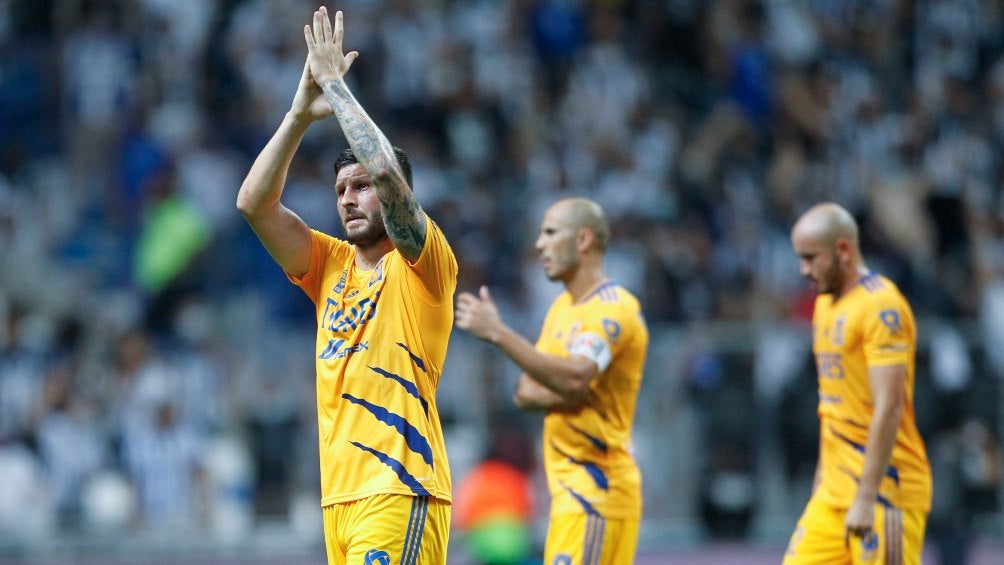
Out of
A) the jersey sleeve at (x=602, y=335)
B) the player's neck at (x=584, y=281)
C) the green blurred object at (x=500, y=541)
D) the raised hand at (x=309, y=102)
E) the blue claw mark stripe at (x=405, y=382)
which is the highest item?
the raised hand at (x=309, y=102)

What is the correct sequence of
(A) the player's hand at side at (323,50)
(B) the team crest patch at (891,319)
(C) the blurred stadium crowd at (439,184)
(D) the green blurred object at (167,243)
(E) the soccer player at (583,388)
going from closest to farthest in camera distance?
(A) the player's hand at side at (323,50), (E) the soccer player at (583,388), (B) the team crest patch at (891,319), (C) the blurred stadium crowd at (439,184), (D) the green blurred object at (167,243)

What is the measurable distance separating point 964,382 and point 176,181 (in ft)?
28.8

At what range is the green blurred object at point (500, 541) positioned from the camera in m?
10.2

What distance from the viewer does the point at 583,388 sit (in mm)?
7855

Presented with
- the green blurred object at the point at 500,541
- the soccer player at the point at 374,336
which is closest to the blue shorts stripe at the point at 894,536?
the soccer player at the point at 374,336

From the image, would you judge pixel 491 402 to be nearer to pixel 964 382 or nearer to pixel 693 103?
pixel 964 382

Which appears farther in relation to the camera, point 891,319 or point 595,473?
point 891,319

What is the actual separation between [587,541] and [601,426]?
63cm

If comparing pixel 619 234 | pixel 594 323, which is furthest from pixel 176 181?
pixel 594 323

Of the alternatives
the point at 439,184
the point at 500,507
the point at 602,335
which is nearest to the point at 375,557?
the point at 602,335

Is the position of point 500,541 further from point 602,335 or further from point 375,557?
point 375,557

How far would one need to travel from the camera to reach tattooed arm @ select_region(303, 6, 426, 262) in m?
5.95

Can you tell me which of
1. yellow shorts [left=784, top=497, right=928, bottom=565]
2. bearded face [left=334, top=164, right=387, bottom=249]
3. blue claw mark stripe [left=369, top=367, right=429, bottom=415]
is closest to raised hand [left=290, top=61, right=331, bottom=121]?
bearded face [left=334, top=164, right=387, bottom=249]

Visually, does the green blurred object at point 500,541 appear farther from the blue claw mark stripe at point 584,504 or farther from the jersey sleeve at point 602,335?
the jersey sleeve at point 602,335
